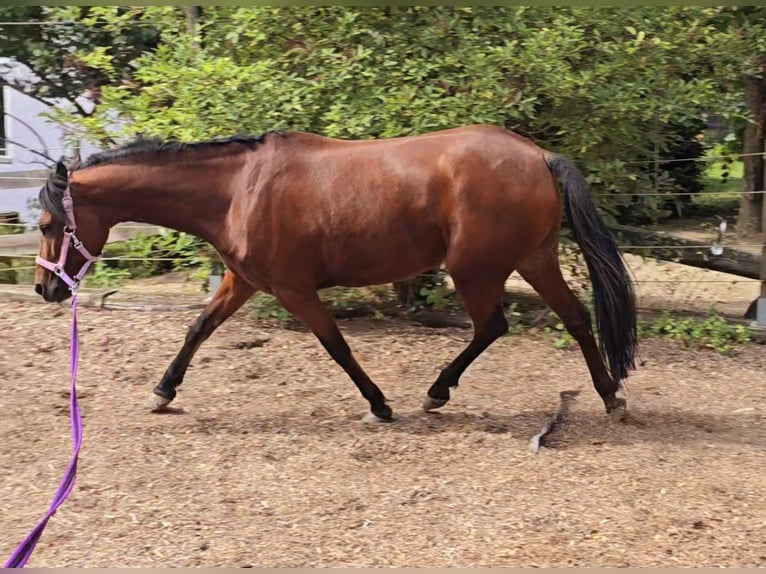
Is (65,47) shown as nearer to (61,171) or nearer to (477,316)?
(61,171)

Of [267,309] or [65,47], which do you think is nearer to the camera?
[267,309]

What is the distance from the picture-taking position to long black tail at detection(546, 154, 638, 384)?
4.73m

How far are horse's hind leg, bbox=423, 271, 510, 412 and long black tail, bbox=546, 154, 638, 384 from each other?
47 centimetres

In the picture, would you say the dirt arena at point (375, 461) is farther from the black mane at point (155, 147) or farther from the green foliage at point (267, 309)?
the black mane at point (155, 147)

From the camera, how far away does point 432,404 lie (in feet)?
16.6

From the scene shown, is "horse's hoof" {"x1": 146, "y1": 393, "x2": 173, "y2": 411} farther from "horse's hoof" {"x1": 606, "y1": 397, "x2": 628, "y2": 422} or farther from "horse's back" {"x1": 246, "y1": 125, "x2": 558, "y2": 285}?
"horse's hoof" {"x1": 606, "y1": 397, "x2": 628, "y2": 422}

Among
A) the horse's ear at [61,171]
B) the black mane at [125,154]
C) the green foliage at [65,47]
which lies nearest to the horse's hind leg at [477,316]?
the black mane at [125,154]

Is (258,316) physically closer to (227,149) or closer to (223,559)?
(227,149)

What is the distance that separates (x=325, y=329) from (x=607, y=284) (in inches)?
Result: 56.8

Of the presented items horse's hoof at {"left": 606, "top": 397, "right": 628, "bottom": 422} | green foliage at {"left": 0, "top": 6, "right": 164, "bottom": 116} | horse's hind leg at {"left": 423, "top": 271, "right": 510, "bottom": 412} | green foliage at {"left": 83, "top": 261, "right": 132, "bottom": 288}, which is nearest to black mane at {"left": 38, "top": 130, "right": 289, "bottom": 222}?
horse's hind leg at {"left": 423, "top": 271, "right": 510, "bottom": 412}

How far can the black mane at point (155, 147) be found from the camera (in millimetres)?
4773

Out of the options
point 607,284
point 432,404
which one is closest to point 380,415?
point 432,404

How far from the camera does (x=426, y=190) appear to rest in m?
4.69

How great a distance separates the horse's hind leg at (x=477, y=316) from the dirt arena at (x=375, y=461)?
19 cm
